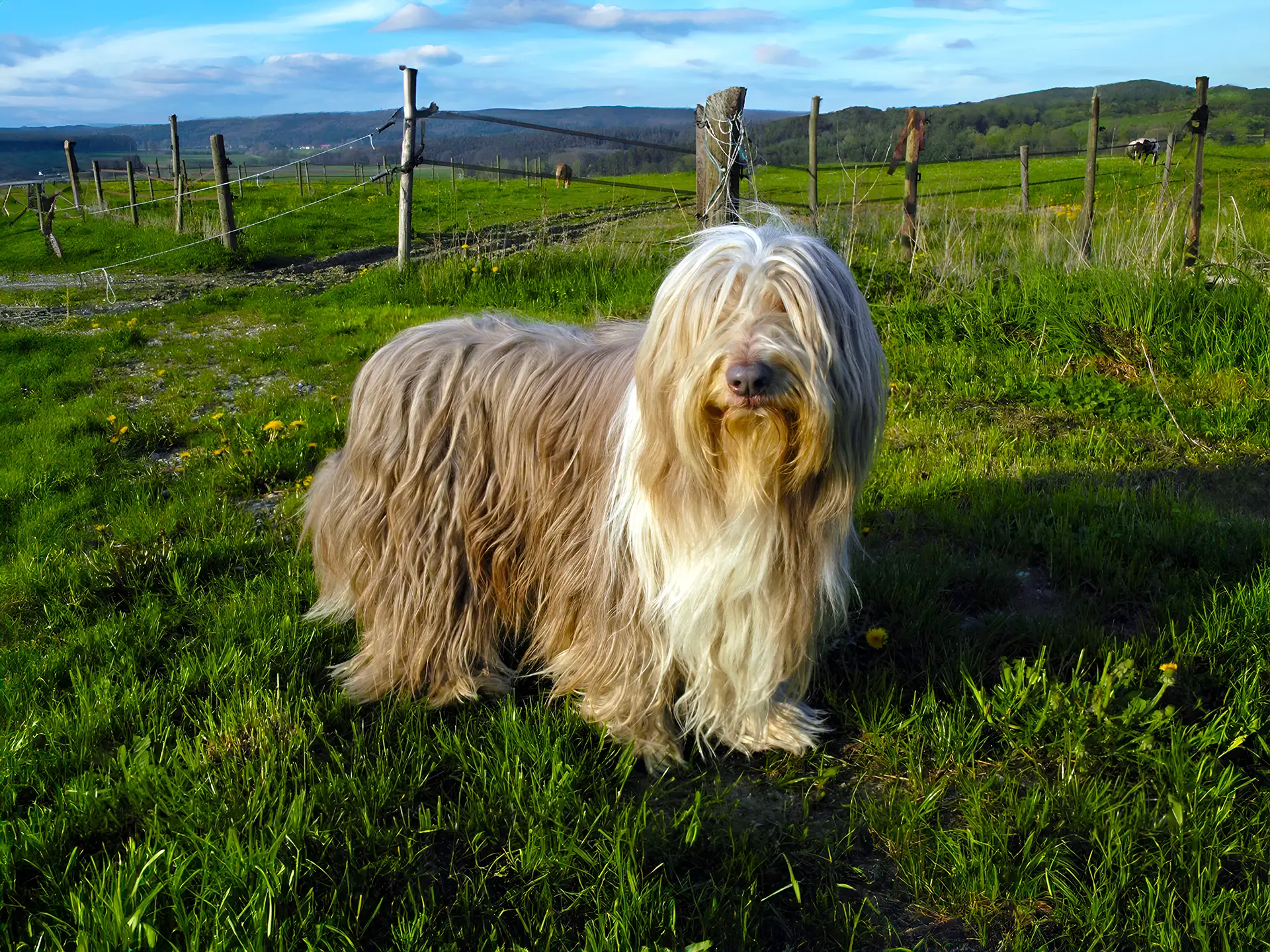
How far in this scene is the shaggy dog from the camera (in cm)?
252

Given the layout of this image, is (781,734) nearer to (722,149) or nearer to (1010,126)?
(722,149)

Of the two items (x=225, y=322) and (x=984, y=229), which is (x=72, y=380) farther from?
(x=984, y=229)

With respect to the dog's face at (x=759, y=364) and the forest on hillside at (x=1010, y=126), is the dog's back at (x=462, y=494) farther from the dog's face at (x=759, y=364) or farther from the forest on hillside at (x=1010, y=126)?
the forest on hillside at (x=1010, y=126)

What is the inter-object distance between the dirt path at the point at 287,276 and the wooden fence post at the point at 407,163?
0.93ft

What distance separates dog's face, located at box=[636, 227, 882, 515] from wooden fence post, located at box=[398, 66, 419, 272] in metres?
9.52

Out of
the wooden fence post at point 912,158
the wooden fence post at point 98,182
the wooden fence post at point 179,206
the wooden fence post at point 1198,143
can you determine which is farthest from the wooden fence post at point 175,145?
the wooden fence post at point 1198,143

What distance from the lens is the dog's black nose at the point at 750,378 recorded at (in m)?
2.37

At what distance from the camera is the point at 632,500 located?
9.47ft

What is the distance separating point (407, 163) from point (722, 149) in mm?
6276

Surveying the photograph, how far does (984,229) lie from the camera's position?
9938 millimetres

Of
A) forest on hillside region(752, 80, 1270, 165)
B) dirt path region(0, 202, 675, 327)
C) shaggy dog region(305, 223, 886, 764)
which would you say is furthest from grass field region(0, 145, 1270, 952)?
dirt path region(0, 202, 675, 327)

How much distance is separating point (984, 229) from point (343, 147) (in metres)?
8.26

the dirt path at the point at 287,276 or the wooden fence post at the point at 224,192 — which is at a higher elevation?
the wooden fence post at the point at 224,192

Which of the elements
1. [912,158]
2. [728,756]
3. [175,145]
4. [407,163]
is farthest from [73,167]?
[728,756]
